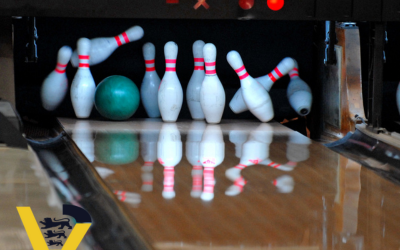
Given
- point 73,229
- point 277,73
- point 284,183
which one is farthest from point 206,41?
point 73,229

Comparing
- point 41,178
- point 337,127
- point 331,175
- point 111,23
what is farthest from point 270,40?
point 41,178

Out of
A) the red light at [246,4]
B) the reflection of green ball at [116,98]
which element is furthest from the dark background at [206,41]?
the red light at [246,4]

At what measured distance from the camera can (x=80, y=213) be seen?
1.18 metres

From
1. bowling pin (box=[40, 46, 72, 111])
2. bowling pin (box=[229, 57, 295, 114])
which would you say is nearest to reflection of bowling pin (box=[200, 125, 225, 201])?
bowling pin (box=[229, 57, 295, 114])

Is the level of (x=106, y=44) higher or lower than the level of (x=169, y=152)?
higher

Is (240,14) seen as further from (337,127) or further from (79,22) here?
(79,22)

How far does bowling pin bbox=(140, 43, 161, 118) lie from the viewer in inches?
98.4

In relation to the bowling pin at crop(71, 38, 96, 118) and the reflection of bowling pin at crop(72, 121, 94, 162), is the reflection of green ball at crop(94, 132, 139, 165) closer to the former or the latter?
the reflection of bowling pin at crop(72, 121, 94, 162)

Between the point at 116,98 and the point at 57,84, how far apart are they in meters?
0.33

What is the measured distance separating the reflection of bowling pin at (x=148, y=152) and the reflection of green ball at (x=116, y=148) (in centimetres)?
3

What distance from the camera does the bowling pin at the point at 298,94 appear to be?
247 centimetres

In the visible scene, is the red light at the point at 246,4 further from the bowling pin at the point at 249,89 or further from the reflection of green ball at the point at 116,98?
the reflection of green ball at the point at 116,98

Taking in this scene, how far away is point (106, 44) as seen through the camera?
2527 mm

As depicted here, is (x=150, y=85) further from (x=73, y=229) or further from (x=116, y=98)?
(x=73, y=229)
